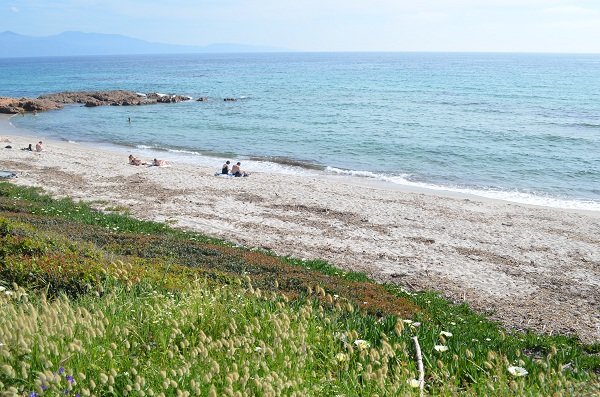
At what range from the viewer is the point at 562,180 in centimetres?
3142

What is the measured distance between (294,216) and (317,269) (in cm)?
728

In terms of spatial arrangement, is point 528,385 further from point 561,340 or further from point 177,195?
point 177,195

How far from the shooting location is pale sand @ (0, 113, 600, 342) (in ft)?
47.6

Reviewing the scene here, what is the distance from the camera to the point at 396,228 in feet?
66.8

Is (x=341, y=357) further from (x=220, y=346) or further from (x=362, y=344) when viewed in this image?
(x=220, y=346)

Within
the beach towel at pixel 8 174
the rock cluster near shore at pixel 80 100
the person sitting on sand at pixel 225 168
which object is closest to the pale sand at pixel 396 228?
the beach towel at pixel 8 174

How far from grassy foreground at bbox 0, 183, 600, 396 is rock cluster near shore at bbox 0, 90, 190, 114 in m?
62.6

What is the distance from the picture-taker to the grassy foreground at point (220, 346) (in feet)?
15.9

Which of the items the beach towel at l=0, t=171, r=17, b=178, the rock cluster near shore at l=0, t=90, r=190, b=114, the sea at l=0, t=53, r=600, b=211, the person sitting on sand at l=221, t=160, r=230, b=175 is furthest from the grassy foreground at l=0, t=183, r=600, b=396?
the rock cluster near shore at l=0, t=90, r=190, b=114

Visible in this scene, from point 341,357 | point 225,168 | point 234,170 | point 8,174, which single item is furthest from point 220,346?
point 8,174

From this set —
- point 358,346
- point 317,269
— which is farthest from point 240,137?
point 358,346

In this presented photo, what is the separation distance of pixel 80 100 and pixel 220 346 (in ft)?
264

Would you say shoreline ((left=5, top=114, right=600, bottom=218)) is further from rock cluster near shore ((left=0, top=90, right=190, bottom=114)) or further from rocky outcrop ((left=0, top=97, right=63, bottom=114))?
rock cluster near shore ((left=0, top=90, right=190, bottom=114))

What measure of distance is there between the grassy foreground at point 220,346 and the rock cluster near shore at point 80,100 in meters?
62.6
